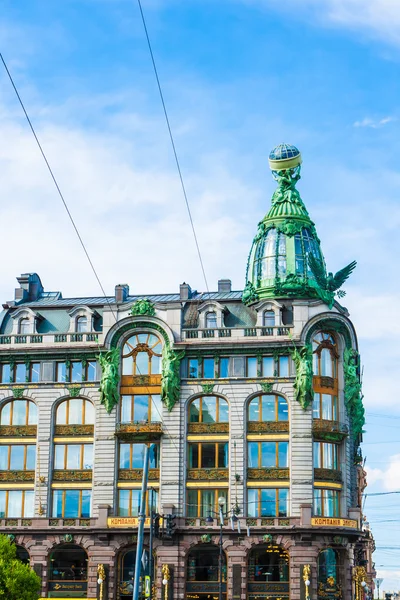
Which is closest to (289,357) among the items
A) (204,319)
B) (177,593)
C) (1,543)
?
(204,319)

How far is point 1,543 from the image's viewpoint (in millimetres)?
70812

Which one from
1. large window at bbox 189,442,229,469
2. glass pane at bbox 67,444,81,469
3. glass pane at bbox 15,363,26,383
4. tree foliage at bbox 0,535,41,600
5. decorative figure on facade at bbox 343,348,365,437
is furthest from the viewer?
glass pane at bbox 15,363,26,383

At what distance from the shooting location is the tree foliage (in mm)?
68438

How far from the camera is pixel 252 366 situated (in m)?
83.9

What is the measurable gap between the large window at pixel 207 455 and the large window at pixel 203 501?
1.87 m

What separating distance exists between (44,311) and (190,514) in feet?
69.2

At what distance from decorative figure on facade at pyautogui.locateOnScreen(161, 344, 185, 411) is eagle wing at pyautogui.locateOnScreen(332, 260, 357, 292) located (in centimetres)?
1336

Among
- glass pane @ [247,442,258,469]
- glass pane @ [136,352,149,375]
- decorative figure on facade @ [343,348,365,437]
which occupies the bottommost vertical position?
glass pane @ [247,442,258,469]

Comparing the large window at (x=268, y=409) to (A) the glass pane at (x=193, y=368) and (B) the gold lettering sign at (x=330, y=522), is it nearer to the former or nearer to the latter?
(A) the glass pane at (x=193, y=368)

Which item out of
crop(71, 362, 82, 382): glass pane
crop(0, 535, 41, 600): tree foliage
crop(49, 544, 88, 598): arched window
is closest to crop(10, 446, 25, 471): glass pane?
crop(71, 362, 82, 382): glass pane

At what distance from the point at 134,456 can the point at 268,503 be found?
10.9 m

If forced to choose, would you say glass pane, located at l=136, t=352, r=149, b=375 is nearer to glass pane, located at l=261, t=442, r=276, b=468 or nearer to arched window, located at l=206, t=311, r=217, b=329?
arched window, located at l=206, t=311, r=217, b=329

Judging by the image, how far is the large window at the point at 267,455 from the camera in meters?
81.9

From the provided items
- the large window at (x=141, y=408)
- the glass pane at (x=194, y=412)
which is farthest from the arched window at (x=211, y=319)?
the large window at (x=141, y=408)
